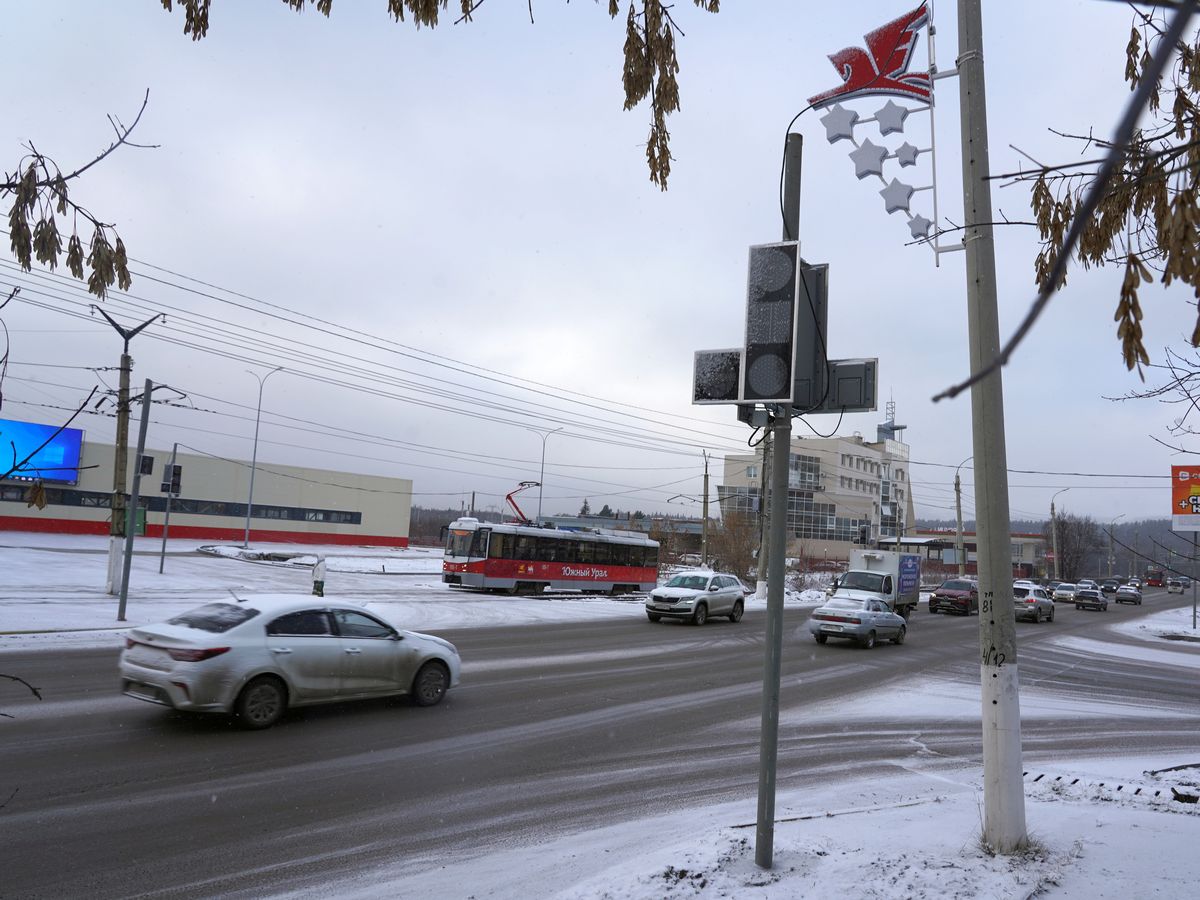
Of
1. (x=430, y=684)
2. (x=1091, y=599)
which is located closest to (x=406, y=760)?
(x=430, y=684)

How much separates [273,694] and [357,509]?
225 feet

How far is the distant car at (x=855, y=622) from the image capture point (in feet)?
70.9

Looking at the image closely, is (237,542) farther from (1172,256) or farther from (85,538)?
(1172,256)

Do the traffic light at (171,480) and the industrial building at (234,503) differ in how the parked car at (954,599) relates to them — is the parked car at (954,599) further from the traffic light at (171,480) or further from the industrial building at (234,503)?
the industrial building at (234,503)

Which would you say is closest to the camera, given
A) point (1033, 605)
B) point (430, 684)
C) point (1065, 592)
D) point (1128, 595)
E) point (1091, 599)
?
point (430, 684)

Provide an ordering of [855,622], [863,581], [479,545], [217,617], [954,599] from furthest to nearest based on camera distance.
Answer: [954,599], [479,545], [863,581], [855,622], [217,617]

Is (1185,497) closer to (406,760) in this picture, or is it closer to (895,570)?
(406,760)

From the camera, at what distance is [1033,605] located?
122 ft

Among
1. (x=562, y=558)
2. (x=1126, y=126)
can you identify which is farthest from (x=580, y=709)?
(x=562, y=558)

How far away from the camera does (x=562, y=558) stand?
120ft

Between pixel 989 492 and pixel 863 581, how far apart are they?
24.8m

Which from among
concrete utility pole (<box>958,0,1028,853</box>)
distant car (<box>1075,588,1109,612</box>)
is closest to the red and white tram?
concrete utility pole (<box>958,0,1028,853</box>)

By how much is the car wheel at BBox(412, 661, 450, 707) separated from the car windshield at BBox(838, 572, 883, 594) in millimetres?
20742

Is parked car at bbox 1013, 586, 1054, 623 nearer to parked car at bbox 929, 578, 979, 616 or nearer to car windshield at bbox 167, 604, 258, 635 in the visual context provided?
parked car at bbox 929, 578, 979, 616
